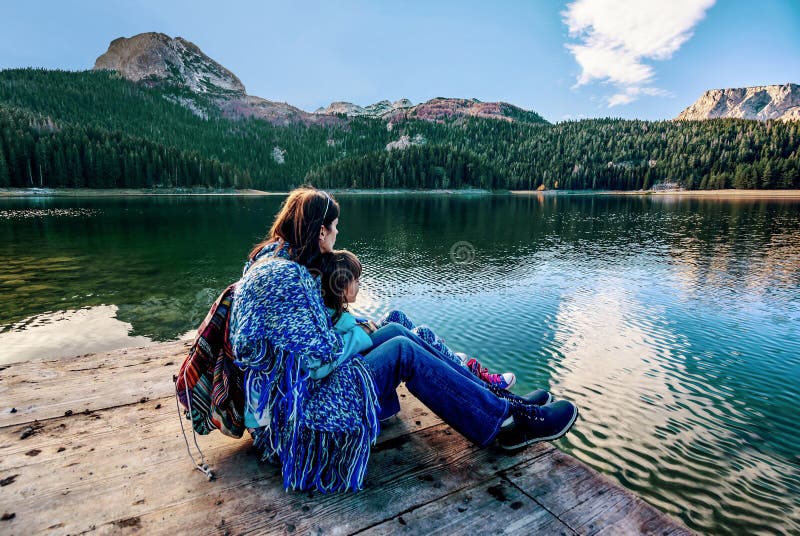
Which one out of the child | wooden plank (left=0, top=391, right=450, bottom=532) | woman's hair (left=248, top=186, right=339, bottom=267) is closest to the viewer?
wooden plank (left=0, top=391, right=450, bottom=532)

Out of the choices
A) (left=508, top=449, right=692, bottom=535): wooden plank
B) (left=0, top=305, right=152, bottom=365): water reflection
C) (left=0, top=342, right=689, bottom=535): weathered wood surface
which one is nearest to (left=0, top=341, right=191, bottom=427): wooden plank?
(left=0, top=342, right=689, bottom=535): weathered wood surface

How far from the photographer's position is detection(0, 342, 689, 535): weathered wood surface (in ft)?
9.39

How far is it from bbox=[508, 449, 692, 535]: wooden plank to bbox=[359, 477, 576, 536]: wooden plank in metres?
0.14

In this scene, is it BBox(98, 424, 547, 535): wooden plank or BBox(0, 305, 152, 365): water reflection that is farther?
BBox(0, 305, 152, 365): water reflection

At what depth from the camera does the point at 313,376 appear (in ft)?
9.80

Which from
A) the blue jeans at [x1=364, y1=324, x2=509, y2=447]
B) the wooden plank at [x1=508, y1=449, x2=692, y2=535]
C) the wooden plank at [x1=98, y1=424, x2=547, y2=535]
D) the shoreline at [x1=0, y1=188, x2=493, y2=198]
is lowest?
the wooden plank at [x1=508, y1=449, x2=692, y2=535]

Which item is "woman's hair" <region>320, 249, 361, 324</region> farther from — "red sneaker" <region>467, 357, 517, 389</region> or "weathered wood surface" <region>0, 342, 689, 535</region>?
"red sneaker" <region>467, 357, 517, 389</region>

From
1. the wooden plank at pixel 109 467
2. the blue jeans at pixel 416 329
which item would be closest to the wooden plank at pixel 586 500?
the wooden plank at pixel 109 467

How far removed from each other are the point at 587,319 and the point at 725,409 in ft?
19.1

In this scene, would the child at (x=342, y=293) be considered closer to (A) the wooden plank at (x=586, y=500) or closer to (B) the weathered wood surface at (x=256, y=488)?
(B) the weathered wood surface at (x=256, y=488)

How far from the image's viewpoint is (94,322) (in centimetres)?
1338

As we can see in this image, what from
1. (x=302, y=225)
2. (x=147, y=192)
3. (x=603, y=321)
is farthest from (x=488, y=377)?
(x=147, y=192)

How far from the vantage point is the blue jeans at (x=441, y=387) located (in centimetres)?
348

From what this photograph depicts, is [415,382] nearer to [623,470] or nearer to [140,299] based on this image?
[623,470]
